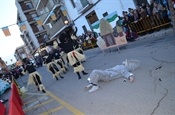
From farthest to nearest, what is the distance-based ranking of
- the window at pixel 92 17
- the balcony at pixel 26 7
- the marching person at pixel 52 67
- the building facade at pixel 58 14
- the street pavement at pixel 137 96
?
the balcony at pixel 26 7, the building facade at pixel 58 14, the window at pixel 92 17, the marching person at pixel 52 67, the street pavement at pixel 137 96

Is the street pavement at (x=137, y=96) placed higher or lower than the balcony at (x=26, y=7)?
lower

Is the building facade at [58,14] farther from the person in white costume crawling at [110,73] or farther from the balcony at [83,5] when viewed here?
the person in white costume crawling at [110,73]

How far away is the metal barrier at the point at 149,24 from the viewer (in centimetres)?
1262

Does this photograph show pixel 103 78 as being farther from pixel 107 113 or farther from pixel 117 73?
pixel 107 113

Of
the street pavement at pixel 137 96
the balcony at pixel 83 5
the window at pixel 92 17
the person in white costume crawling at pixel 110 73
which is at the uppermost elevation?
the balcony at pixel 83 5

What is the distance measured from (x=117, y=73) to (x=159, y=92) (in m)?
2.24

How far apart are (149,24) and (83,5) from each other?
1348 centimetres

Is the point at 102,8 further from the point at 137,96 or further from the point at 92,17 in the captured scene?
the point at 137,96

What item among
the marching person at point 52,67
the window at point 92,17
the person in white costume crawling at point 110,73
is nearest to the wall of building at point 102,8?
the window at point 92,17

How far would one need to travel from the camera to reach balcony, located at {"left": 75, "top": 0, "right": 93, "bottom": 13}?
973 inches

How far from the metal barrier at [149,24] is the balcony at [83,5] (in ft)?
35.2

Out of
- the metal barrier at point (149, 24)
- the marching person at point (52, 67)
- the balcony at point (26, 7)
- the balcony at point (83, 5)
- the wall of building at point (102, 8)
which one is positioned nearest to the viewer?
the marching person at point (52, 67)

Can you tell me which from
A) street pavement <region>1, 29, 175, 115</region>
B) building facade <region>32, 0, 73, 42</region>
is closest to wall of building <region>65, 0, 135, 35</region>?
building facade <region>32, 0, 73, 42</region>

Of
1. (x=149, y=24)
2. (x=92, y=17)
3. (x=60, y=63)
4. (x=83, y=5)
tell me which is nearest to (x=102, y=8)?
(x=92, y=17)
